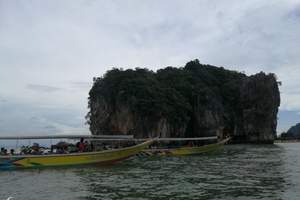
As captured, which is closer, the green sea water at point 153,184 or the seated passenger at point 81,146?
the green sea water at point 153,184

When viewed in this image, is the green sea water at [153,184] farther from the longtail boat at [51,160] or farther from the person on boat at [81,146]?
the person on boat at [81,146]

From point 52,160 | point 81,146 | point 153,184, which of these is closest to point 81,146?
point 81,146

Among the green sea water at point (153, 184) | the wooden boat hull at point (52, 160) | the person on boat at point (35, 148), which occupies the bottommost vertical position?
the green sea water at point (153, 184)

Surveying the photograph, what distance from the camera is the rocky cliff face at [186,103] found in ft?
207

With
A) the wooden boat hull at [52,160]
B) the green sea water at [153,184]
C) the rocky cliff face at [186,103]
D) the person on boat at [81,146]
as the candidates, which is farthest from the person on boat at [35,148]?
the rocky cliff face at [186,103]

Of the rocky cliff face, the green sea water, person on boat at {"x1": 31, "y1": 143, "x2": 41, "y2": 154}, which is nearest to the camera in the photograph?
the green sea water

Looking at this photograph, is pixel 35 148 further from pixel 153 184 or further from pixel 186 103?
pixel 186 103

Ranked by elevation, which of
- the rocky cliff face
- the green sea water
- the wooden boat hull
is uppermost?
the rocky cliff face

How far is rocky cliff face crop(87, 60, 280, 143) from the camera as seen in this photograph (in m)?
63.2

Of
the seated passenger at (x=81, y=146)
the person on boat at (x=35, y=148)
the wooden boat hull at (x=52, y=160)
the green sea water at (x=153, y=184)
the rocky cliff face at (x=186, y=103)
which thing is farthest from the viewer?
the rocky cliff face at (x=186, y=103)

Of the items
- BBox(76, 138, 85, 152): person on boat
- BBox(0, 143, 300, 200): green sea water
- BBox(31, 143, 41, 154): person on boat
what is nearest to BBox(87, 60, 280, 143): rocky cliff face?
BBox(31, 143, 41, 154): person on boat

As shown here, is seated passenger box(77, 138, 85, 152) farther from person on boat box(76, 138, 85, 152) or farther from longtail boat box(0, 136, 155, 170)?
longtail boat box(0, 136, 155, 170)

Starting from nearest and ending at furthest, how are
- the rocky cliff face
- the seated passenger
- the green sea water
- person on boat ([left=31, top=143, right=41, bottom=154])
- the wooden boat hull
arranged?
the green sea water, the wooden boat hull, person on boat ([left=31, top=143, right=41, bottom=154]), the seated passenger, the rocky cliff face

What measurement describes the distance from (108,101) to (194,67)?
22.5 m
